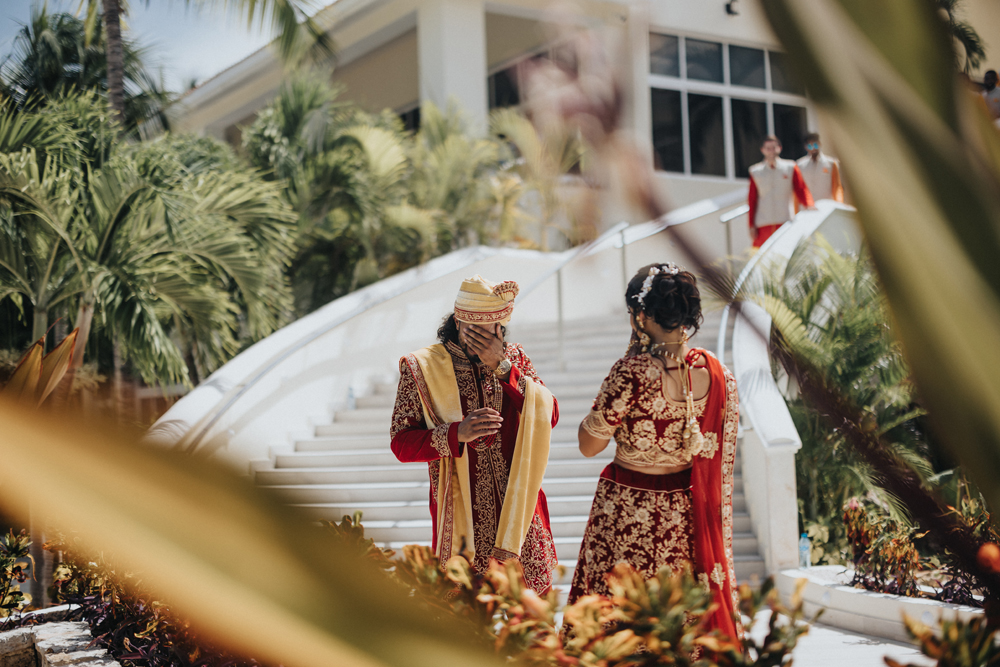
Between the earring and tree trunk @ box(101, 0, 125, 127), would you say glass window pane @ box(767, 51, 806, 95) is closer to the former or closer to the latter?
the earring

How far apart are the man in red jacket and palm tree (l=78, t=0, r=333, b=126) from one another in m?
5.73

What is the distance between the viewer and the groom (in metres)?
3.39

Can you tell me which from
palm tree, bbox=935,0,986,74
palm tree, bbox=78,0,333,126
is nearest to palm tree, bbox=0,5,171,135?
palm tree, bbox=78,0,333,126

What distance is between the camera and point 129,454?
346 mm

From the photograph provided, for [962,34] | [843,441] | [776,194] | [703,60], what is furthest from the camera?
[703,60]

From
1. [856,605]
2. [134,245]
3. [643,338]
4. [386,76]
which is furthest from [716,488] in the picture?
[386,76]

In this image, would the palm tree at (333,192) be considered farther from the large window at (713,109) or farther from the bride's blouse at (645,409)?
the bride's blouse at (645,409)

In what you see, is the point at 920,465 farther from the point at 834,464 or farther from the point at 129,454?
the point at 129,454

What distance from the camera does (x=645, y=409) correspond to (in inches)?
121

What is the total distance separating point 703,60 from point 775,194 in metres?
9.04

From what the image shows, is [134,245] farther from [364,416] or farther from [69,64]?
[69,64]

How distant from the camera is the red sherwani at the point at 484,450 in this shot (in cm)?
341

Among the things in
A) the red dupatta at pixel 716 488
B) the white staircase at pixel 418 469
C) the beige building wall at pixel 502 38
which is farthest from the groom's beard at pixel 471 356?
the beige building wall at pixel 502 38

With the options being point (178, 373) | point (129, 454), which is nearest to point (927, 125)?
point (129, 454)
